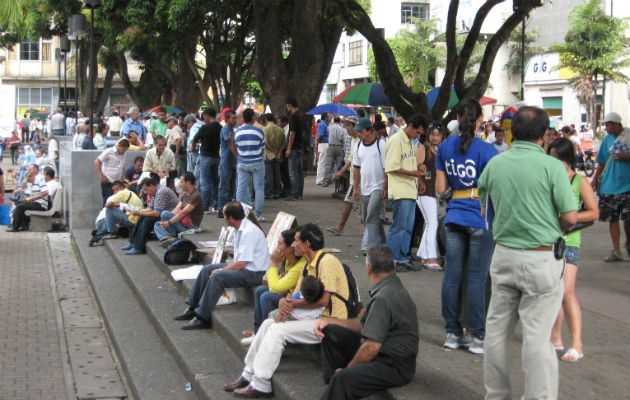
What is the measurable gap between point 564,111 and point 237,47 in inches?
1070

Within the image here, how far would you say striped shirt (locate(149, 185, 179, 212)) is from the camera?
45.3 ft

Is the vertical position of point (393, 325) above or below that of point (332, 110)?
below

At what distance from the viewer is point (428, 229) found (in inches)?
403

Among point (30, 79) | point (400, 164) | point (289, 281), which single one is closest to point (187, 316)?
point (289, 281)

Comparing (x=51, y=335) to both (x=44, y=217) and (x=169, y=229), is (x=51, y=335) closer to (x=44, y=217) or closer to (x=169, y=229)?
(x=169, y=229)

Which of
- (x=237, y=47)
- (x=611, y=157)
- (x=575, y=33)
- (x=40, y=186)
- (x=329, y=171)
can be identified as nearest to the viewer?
(x=611, y=157)

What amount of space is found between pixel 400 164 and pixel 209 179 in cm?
647

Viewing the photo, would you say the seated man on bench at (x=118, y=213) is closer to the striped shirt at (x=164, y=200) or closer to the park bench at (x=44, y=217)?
the striped shirt at (x=164, y=200)

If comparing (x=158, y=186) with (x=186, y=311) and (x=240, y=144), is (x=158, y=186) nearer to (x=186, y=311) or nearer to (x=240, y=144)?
(x=240, y=144)

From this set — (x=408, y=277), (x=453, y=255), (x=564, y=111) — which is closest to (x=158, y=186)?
(x=408, y=277)

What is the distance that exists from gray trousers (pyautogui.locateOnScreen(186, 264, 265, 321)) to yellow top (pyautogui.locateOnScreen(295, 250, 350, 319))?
84.5 inches

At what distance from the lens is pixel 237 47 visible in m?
28.8

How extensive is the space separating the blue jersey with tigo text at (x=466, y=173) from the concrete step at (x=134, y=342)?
8.66ft

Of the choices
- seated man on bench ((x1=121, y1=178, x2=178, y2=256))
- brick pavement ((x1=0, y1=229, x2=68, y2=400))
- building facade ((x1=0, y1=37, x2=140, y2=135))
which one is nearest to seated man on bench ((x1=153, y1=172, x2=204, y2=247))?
seated man on bench ((x1=121, y1=178, x2=178, y2=256))
